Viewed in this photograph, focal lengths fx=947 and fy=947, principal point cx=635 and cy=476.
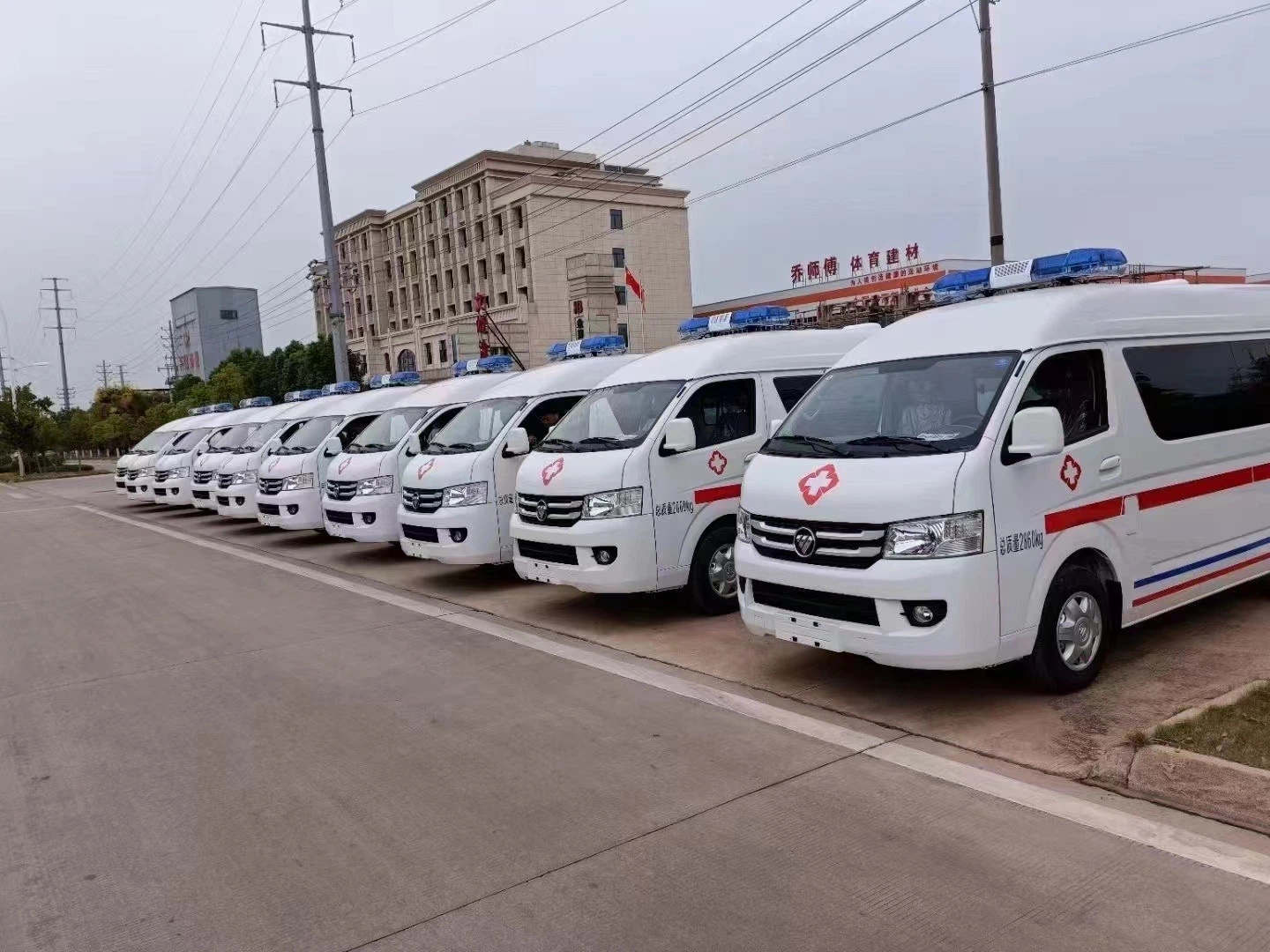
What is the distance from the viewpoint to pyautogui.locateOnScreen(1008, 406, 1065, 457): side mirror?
5105 millimetres

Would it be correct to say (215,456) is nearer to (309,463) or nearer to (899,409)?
(309,463)

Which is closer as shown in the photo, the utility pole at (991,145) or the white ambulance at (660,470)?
the white ambulance at (660,470)

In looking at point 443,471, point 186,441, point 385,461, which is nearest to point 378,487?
point 385,461

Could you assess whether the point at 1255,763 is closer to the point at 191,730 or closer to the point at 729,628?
the point at 729,628

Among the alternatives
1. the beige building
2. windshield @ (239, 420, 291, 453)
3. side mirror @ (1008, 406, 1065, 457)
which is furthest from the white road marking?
the beige building

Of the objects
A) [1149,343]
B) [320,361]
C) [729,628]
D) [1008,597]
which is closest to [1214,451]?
[1149,343]

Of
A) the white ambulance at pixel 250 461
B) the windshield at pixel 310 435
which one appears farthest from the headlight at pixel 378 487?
the white ambulance at pixel 250 461

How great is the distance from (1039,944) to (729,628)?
4.75 m

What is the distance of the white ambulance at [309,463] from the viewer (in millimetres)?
14523

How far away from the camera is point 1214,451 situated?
6555 millimetres

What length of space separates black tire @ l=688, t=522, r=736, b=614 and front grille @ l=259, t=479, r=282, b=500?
888 cm

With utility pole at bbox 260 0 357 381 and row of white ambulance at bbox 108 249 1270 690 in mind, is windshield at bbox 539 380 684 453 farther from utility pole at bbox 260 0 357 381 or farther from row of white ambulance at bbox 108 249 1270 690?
utility pole at bbox 260 0 357 381

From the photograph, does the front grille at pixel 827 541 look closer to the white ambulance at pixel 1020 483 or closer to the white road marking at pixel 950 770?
the white ambulance at pixel 1020 483

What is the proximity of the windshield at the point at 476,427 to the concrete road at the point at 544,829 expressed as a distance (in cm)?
383
